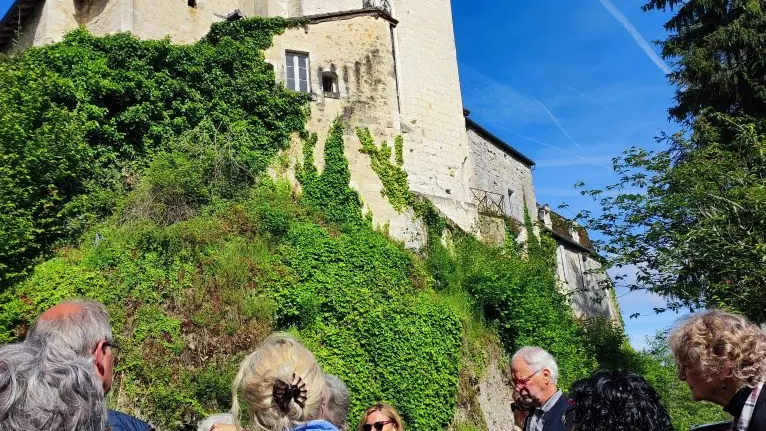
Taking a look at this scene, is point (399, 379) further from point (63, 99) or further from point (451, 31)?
point (451, 31)

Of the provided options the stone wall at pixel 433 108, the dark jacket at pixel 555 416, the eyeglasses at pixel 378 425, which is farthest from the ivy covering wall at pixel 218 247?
the dark jacket at pixel 555 416

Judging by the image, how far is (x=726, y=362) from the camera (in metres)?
3.21

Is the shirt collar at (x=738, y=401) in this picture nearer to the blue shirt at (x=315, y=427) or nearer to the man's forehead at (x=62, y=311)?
the blue shirt at (x=315, y=427)

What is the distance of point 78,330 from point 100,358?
186mm

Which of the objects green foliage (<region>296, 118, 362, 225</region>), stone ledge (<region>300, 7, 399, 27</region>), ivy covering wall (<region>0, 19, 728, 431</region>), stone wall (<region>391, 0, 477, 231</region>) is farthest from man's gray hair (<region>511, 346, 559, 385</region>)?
stone ledge (<region>300, 7, 399, 27</region>)

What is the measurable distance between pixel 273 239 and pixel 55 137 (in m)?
5.02

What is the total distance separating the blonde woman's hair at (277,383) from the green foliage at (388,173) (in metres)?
14.6

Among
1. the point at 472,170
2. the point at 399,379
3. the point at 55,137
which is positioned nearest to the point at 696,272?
the point at 399,379

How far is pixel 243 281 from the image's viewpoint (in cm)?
1203

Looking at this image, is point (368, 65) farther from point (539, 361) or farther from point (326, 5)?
point (539, 361)

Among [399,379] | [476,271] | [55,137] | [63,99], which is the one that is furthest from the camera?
[476,271]

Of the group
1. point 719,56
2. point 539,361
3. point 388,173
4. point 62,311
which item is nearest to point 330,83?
point 388,173

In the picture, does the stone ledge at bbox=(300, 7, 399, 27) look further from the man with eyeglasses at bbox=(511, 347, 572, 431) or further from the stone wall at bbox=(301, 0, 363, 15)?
the man with eyeglasses at bbox=(511, 347, 572, 431)

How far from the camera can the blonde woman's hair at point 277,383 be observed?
2.90 m
